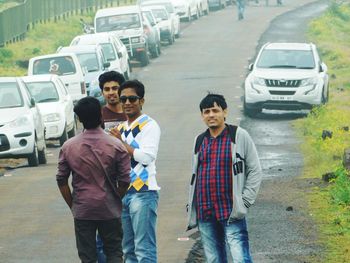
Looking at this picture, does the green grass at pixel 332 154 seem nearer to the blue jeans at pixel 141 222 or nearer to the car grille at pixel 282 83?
the car grille at pixel 282 83

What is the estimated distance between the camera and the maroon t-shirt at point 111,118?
1089 cm

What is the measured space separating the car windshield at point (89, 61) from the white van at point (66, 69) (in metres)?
1.82

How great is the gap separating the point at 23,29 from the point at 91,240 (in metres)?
48.1

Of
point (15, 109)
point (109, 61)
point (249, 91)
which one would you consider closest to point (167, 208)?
point (15, 109)

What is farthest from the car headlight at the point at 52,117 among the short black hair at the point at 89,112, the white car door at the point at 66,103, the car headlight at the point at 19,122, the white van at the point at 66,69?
the short black hair at the point at 89,112

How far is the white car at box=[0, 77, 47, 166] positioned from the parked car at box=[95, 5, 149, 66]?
22629mm

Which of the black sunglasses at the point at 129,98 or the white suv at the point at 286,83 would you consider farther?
the white suv at the point at 286,83

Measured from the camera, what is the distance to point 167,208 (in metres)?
17.7

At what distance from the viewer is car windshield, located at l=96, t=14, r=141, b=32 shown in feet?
157

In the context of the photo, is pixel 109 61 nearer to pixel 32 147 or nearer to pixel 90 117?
pixel 32 147

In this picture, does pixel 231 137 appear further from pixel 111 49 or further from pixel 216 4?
pixel 216 4

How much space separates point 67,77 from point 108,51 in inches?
236

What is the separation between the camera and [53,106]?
28.3 meters

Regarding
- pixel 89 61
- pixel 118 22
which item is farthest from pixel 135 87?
pixel 118 22
